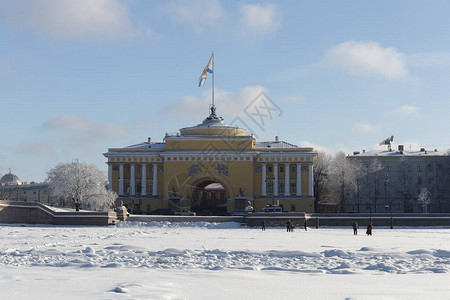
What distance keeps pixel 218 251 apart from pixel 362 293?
10091 mm

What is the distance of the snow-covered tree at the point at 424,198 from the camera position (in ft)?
295

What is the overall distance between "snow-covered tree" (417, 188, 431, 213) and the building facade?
553 mm

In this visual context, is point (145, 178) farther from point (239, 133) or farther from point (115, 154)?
point (239, 133)

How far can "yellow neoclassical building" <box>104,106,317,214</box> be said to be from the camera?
266 feet

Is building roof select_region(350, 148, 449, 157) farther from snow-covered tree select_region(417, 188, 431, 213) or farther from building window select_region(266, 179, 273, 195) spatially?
building window select_region(266, 179, 273, 195)

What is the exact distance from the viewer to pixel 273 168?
271 feet

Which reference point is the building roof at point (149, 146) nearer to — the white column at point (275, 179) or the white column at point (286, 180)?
the white column at point (275, 179)

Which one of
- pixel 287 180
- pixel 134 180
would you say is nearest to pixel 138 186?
pixel 134 180

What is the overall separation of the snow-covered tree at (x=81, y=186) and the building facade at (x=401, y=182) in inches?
1498

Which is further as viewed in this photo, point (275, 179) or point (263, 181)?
point (263, 181)

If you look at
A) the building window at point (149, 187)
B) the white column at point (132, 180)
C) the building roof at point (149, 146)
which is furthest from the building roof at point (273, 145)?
the white column at point (132, 180)

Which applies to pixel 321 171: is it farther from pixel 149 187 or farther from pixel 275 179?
pixel 149 187

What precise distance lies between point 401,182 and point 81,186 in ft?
162

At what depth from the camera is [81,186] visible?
74062 millimetres
